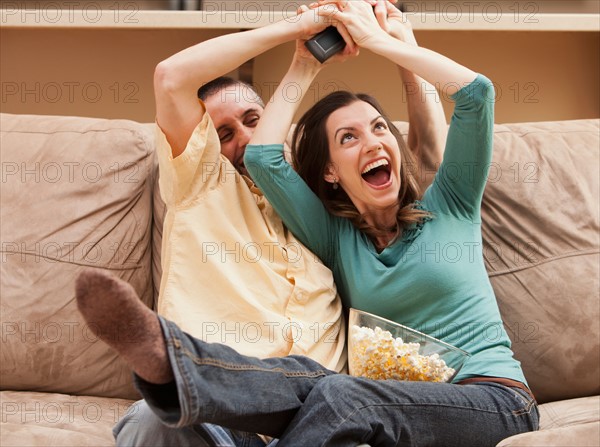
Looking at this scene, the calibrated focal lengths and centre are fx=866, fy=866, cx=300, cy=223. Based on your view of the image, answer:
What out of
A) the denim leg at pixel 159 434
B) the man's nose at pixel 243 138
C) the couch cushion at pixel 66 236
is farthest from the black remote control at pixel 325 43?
the denim leg at pixel 159 434

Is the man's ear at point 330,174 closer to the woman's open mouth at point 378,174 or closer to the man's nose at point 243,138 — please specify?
the woman's open mouth at point 378,174

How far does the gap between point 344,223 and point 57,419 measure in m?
0.69

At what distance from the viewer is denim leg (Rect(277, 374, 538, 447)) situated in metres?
1.30

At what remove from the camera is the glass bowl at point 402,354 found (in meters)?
1.51

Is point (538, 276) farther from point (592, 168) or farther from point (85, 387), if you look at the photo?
point (85, 387)

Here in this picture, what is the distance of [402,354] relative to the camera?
1.51 m

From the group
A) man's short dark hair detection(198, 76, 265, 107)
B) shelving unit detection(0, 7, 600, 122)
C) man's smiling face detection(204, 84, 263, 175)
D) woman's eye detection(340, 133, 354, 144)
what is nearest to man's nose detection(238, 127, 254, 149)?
man's smiling face detection(204, 84, 263, 175)

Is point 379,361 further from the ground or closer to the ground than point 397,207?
closer to the ground

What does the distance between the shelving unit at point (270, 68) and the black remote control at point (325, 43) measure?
77 centimetres

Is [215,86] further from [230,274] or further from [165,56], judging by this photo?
[165,56]

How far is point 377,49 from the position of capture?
69.9 inches

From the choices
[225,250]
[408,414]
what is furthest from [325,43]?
[408,414]

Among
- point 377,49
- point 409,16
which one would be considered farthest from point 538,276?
point 409,16

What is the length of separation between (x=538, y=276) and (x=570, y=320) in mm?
115
